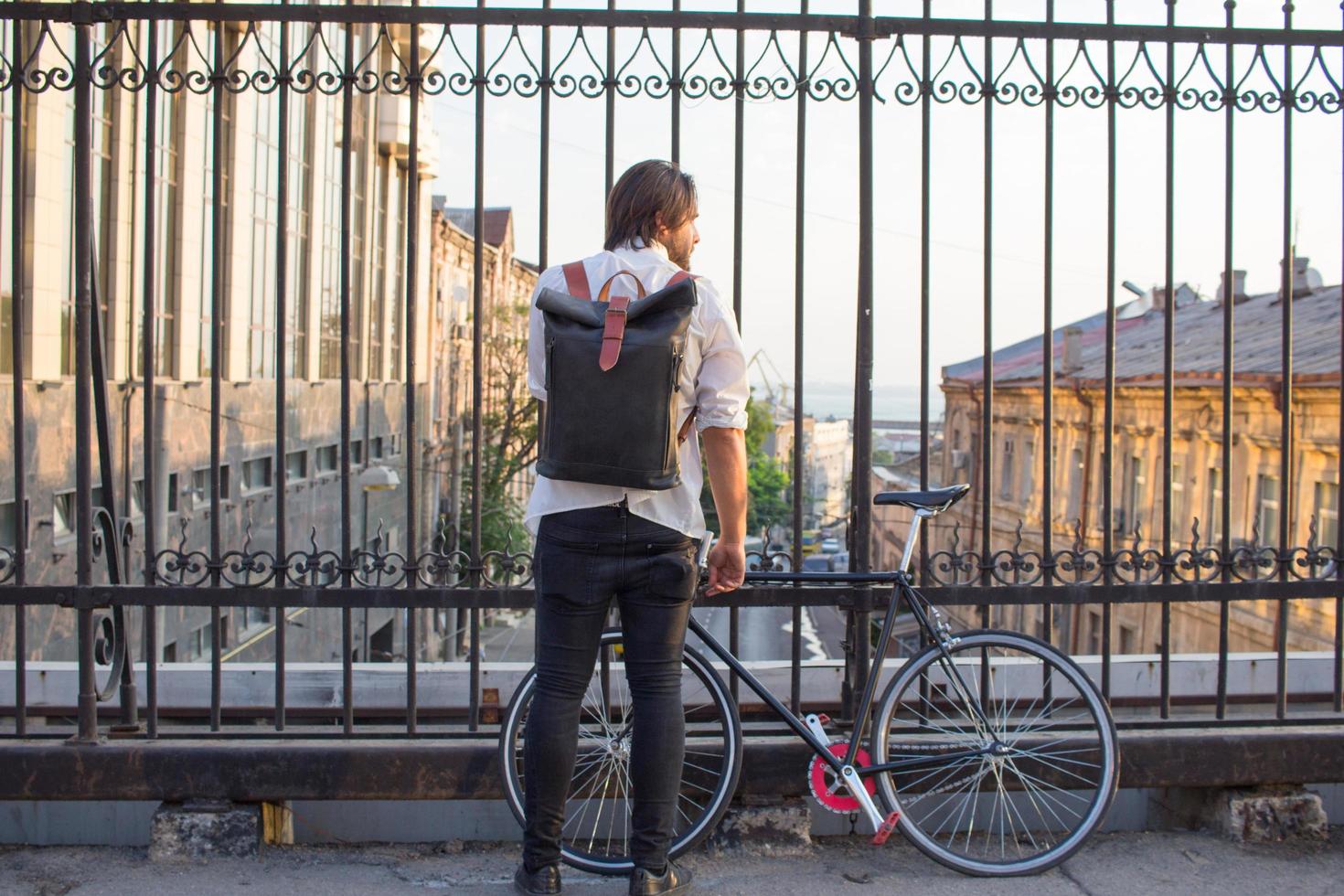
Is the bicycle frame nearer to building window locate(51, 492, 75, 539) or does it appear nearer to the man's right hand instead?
the man's right hand

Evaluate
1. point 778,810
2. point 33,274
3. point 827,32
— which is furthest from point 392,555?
point 33,274

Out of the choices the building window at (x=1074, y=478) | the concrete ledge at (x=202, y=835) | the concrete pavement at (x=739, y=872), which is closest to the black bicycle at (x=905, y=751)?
the concrete pavement at (x=739, y=872)

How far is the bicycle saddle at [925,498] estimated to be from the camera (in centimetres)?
395

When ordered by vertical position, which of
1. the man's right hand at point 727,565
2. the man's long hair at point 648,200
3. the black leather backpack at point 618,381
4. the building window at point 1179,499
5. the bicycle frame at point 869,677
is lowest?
the building window at point 1179,499

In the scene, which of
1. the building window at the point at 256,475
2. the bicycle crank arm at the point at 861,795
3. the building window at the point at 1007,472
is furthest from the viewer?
the building window at the point at 1007,472

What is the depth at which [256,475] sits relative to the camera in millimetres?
24719

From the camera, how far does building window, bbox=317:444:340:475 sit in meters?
28.9

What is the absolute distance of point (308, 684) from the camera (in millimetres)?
5918

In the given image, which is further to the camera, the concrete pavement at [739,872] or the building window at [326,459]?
the building window at [326,459]

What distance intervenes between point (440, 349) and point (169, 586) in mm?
38962

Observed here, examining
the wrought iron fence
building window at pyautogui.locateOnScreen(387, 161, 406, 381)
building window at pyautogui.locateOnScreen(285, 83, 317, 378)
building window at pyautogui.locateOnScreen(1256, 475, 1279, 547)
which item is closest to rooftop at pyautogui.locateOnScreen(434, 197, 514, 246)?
building window at pyautogui.locateOnScreen(387, 161, 406, 381)

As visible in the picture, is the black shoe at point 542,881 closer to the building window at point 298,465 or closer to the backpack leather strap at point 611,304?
the backpack leather strap at point 611,304

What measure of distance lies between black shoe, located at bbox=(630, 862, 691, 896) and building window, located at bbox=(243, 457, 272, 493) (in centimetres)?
2133

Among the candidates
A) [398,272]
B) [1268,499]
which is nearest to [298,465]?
[398,272]
